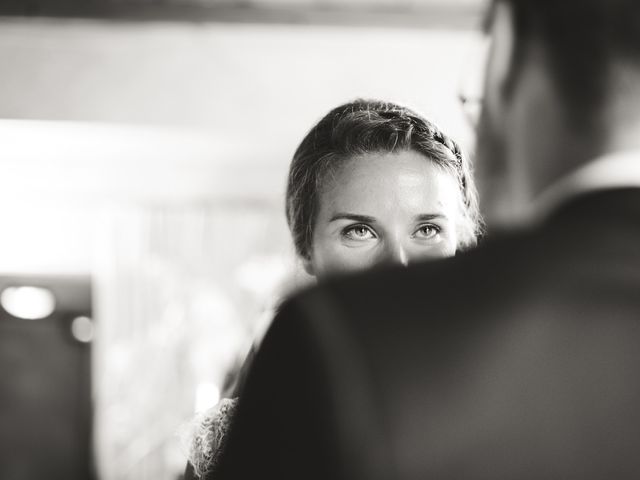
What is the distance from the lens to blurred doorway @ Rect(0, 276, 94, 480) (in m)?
7.25

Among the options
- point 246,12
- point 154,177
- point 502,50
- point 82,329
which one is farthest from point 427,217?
point 82,329

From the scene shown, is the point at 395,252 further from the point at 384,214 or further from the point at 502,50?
the point at 502,50

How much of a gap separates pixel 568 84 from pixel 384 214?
0.66 m

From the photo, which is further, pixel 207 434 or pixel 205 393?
pixel 205 393

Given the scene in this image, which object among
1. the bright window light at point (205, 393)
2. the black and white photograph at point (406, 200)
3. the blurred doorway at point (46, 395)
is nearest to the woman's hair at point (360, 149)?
the black and white photograph at point (406, 200)

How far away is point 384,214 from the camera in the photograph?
123 centimetres

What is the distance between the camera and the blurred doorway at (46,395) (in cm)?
725

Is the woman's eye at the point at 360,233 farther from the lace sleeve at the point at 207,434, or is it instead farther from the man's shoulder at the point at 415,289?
the man's shoulder at the point at 415,289

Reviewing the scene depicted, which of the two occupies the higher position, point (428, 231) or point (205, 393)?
point (205, 393)

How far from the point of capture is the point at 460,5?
12.7 feet

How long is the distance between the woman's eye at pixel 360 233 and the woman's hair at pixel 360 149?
5.2 inches

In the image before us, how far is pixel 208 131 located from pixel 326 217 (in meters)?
2.79

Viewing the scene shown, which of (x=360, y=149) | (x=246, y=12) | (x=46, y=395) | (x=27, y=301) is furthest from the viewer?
(x=46, y=395)

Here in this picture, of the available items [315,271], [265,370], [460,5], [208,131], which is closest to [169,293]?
[208,131]
